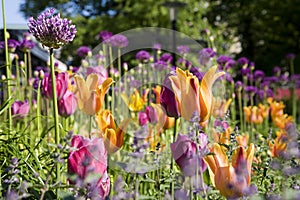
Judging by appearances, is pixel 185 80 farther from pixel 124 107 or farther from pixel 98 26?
pixel 98 26

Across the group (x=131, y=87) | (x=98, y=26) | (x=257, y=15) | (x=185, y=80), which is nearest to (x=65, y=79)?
(x=185, y=80)

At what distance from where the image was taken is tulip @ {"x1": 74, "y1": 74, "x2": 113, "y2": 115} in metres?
1.34

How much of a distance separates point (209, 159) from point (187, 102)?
15cm

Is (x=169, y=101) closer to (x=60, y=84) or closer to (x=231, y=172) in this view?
(x=231, y=172)

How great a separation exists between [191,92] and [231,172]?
22cm

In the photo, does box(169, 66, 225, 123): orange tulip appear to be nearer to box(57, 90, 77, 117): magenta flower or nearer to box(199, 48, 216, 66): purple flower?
box(57, 90, 77, 117): magenta flower

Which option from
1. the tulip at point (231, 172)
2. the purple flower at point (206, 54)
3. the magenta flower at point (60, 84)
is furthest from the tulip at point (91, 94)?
the purple flower at point (206, 54)

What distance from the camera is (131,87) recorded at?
3953 mm

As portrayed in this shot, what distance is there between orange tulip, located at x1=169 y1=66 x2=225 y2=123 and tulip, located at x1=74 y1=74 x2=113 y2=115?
24 centimetres

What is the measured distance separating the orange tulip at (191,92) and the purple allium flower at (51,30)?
0.81ft

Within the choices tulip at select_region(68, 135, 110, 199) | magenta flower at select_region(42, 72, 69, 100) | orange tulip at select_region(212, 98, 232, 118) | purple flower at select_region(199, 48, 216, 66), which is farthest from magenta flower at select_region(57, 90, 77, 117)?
purple flower at select_region(199, 48, 216, 66)

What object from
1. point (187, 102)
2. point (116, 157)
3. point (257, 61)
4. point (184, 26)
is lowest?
point (116, 157)

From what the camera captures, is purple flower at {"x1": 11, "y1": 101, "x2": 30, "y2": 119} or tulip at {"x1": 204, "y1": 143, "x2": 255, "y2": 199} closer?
tulip at {"x1": 204, "y1": 143, "x2": 255, "y2": 199}

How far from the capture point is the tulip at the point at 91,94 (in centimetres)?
134
